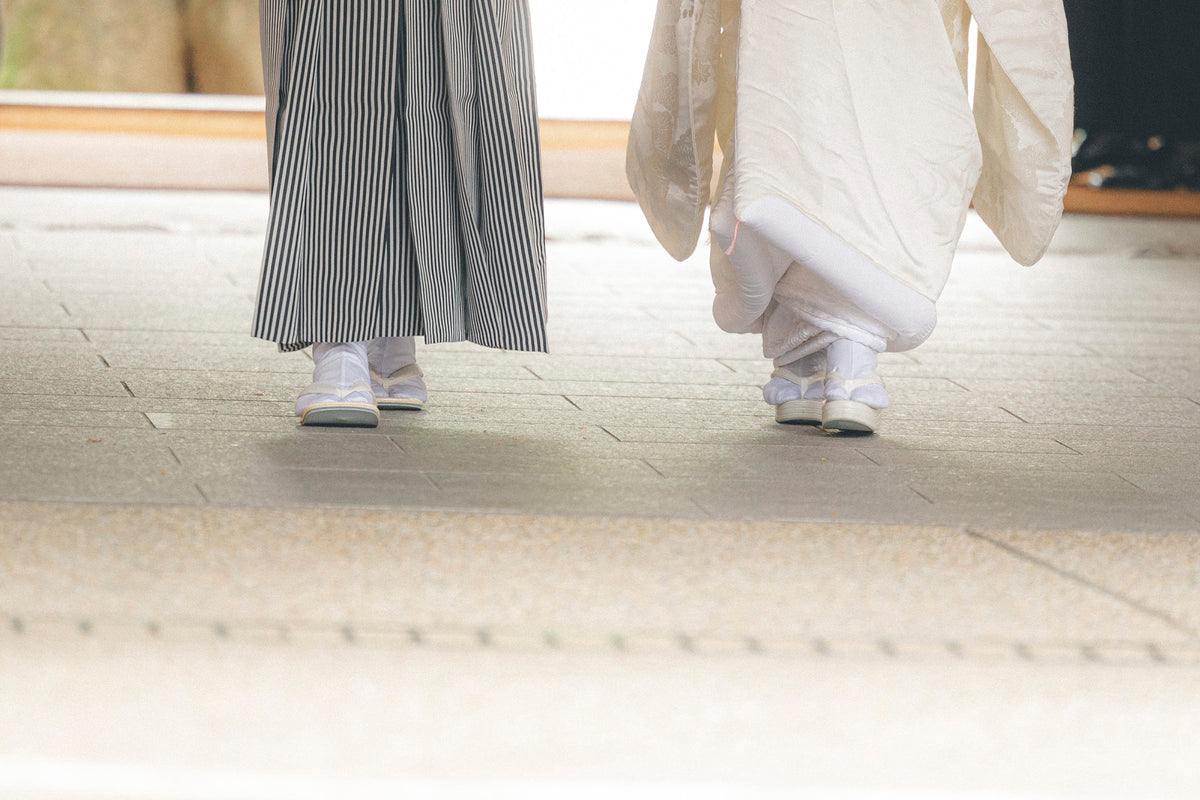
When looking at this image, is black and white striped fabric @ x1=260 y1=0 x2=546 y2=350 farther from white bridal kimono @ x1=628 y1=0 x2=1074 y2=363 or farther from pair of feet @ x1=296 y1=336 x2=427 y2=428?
white bridal kimono @ x1=628 y1=0 x2=1074 y2=363

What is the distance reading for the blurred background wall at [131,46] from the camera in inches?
231

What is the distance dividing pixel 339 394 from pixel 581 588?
0.74m

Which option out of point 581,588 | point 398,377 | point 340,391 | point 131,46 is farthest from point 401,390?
point 131,46

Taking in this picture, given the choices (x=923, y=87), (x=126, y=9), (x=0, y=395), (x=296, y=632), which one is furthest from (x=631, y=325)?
(x=126, y=9)

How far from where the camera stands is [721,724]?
3.31 feet

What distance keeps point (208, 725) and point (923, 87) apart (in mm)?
1319

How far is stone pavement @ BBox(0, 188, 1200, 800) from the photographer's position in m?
0.96

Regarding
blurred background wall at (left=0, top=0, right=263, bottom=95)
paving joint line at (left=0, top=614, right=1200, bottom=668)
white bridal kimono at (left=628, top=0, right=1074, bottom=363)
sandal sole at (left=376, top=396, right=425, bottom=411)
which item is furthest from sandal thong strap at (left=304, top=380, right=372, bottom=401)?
blurred background wall at (left=0, top=0, right=263, bottom=95)

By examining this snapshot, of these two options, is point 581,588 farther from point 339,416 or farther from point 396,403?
point 396,403

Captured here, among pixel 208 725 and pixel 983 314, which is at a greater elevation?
pixel 208 725

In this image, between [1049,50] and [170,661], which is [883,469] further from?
[170,661]

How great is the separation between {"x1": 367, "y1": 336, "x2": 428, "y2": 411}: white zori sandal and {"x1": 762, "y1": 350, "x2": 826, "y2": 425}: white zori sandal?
19.1 inches

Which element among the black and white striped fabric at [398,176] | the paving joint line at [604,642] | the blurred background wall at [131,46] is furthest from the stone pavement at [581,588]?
the blurred background wall at [131,46]

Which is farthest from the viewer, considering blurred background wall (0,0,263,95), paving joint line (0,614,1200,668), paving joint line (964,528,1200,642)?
blurred background wall (0,0,263,95)
